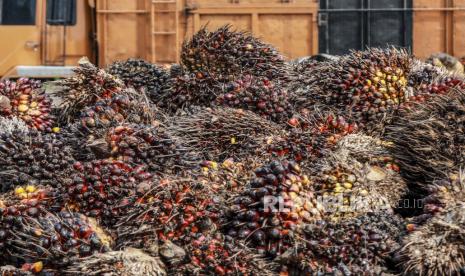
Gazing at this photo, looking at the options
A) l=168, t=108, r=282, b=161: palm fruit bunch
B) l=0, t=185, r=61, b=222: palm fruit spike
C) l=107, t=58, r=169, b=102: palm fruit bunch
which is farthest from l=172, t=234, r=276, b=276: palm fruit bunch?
l=107, t=58, r=169, b=102: palm fruit bunch

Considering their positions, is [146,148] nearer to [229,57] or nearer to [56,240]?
[56,240]

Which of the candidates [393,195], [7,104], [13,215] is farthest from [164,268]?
[7,104]

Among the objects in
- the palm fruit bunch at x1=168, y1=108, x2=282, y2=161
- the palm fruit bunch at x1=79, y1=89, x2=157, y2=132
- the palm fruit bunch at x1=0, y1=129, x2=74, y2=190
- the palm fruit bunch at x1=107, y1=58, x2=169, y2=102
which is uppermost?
the palm fruit bunch at x1=107, y1=58, x2=169, y2=102

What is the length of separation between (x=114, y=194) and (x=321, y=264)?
940mm

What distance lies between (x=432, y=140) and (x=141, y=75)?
2.27 meters

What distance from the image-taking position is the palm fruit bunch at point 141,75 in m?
4.88

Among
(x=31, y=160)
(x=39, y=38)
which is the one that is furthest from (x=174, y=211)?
(x=39, y=38)

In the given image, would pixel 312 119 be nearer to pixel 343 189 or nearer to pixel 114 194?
pixel 343 189

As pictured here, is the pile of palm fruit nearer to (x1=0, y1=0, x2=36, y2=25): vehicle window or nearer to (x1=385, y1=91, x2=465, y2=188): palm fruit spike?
(x1=385, y1=91, x2=465, y2=188): palm fruit spike

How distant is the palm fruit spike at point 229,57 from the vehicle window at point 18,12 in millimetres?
7386

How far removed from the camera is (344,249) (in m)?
2.91

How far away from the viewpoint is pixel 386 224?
121 inches

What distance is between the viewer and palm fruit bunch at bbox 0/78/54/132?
4.36m

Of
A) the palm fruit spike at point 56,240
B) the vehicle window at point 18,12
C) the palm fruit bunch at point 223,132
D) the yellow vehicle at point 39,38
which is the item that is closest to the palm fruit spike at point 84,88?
the palm fruit bunch at point 223,132
